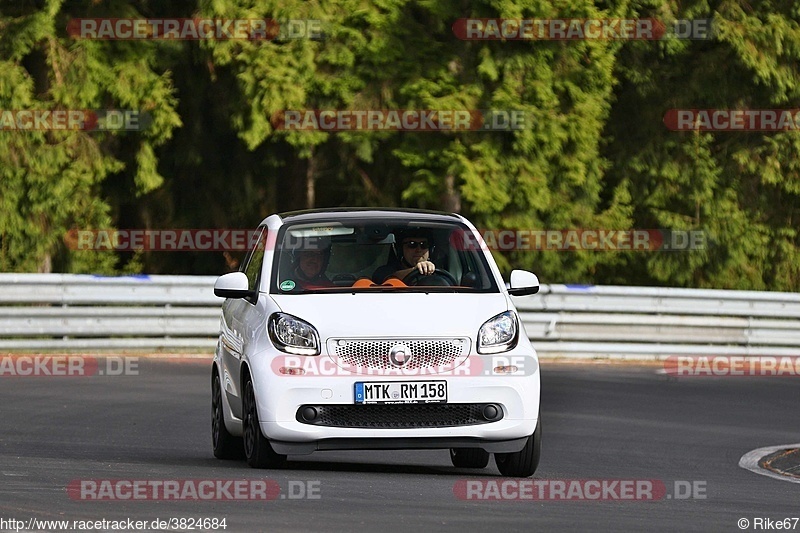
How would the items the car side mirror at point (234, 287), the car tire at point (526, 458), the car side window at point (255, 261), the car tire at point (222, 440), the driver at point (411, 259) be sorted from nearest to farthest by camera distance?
the car tire at point (526, 458) < the car side mirror at point (234, 287) < the driver at point (411, 259) < the car side window at point (255, 261) < the car tire at point (222, 440)

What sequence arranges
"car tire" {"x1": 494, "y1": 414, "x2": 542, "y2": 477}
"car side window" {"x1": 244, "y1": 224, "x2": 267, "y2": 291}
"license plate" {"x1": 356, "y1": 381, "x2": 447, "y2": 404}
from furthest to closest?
"car side window" {"x1": 244, "y1": 224, "x2": 267, "y2": 291} < "car tire" {"x1": 494, "y1": 414, "x2": 542, "y2": 477} < "license plate" {"x1": 356, "y1": 381, "x2": 447, "y2": 404}

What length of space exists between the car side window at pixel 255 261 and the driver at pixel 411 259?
0.76 metres

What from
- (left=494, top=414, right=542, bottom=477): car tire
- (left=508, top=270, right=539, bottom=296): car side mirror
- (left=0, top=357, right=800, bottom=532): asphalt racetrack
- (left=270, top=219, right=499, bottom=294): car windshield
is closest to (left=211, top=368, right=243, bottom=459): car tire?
(left=0, top=357, right=800, bottom=532): asphalt racetrack

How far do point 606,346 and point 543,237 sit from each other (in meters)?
4.27

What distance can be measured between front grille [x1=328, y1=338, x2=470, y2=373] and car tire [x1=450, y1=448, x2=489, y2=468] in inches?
55.4

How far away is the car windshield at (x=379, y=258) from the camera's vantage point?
37.3 feet

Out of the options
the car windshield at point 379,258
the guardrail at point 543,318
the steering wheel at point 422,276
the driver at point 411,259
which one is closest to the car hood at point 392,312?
the car windshield at point 379,258

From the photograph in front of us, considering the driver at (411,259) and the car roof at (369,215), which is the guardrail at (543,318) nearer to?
Answer: the car roof at (369,215)

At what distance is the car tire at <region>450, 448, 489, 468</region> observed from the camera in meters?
11.9

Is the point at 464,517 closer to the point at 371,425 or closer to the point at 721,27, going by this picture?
the point at 371,425

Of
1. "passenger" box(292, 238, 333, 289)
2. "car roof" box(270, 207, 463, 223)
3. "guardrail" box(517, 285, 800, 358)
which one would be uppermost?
"car roof" box(270, 207, 463, 223)

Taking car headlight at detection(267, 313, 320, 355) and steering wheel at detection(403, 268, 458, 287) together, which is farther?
steering wheel at detection(403, 268, 458, 287)

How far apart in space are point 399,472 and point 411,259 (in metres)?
1.38

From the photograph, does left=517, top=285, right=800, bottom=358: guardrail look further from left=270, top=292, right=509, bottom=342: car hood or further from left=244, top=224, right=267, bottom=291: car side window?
left=270, top=292, right=509, bottom=342: car hood
